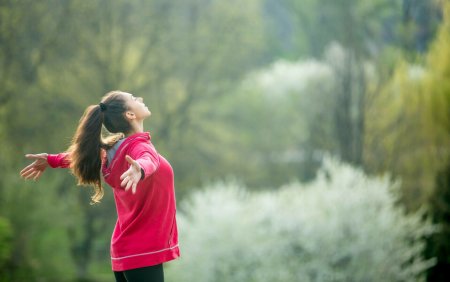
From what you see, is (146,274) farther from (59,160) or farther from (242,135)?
(242,135)

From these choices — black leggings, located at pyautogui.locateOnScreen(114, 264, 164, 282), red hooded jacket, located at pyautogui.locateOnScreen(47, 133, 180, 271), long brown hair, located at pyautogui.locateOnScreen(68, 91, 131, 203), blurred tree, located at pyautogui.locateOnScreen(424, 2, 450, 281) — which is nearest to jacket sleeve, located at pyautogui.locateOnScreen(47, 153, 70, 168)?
long brown hair, located at pyautogui.locateOnScreen(68, 91, 131, 203)

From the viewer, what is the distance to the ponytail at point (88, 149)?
115 inches

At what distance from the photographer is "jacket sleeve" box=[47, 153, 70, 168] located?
120 inches

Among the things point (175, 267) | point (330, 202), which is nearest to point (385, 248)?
point (330, 202)

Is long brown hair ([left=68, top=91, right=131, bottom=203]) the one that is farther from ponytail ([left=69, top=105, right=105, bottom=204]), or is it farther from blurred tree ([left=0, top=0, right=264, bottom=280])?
blurred tree ([left=0, top=0, right=264, bottom=280])

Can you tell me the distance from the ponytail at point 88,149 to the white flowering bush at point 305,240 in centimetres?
630

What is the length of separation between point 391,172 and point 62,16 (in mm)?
6263

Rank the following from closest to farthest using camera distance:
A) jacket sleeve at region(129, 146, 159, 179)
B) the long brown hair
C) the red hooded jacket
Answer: jacket sleeve at region(129, 146, 159, 179), the red hooded jacket, the long brown hair

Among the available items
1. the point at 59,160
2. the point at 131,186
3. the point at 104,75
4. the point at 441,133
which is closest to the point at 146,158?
the point at 131,186

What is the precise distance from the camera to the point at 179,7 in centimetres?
1619

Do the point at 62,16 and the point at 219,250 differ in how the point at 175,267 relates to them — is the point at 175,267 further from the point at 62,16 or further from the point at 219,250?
the point at 62,16

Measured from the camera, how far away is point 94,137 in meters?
2.91

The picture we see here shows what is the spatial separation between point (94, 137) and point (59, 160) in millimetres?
266

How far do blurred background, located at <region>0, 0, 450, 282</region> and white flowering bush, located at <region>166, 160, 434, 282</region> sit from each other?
0.06ft
